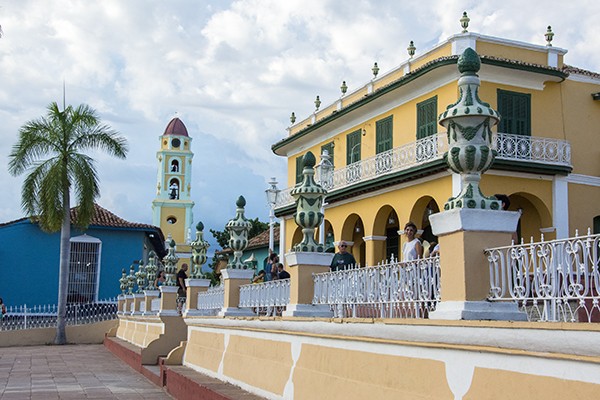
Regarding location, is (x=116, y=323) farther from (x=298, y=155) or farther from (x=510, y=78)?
(x=510, y=78)

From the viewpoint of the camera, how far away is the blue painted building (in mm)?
30578

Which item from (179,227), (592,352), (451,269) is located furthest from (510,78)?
(179,227)

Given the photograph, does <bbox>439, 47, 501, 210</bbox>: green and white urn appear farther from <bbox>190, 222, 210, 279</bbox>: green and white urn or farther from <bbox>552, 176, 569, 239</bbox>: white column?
<bbox>552, 176, 569, 239</bbox>: white column


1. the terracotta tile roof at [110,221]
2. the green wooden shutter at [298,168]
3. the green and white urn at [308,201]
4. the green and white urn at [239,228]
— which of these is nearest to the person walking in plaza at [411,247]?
the green and white urn at [308,201]

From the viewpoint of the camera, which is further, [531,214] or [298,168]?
[298,168]

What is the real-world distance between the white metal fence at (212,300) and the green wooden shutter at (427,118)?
23.9ft

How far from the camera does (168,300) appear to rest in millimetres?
15836

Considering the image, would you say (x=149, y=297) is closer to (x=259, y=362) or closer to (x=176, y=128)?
(x=259, y=362)

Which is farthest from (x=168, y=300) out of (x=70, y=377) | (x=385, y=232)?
(x=385, y=232)

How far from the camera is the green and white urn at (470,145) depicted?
5.02 metres

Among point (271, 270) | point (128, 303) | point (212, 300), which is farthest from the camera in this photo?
point (128, 303)

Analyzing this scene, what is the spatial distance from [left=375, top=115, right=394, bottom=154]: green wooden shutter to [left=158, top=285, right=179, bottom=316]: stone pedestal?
7281 mm

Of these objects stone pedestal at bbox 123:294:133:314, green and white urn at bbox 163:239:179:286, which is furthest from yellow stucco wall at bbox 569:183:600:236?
stone pedestal at bbox 123:294:133:314

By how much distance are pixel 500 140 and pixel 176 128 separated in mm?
41480
